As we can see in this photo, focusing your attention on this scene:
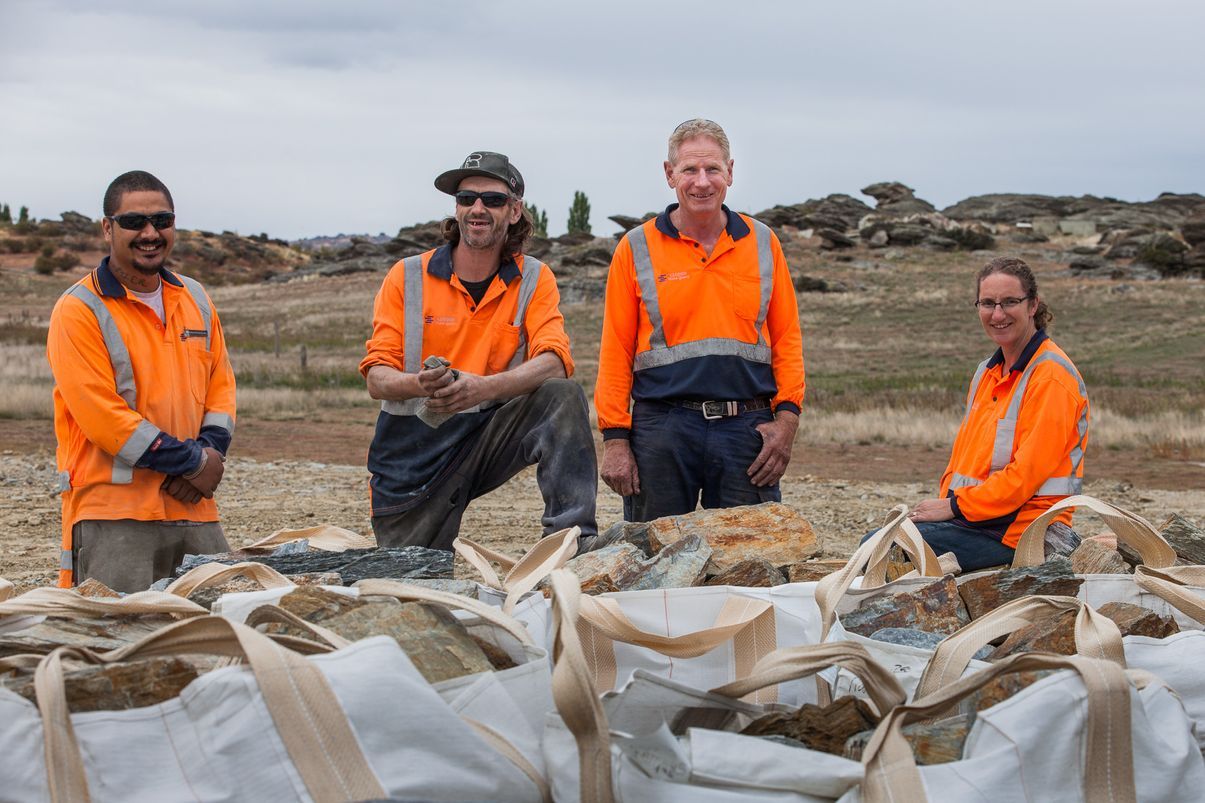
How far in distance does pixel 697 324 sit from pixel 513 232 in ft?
3.07

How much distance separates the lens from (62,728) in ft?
5.33

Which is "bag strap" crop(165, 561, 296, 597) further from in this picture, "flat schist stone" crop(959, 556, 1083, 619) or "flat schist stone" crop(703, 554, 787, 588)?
"flat schist stone" crop(959, 556, 1083, 619)

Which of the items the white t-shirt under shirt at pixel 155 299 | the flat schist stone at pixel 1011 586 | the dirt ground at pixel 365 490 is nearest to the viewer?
the flat schist stone at pixel 1011 586

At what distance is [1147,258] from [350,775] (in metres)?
59.6

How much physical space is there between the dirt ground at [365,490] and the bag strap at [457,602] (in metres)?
4.59

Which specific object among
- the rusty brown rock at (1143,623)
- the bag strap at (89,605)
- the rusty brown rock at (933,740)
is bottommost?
A: the rusty brown rock at (1143,623)

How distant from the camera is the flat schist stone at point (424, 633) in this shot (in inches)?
79.1

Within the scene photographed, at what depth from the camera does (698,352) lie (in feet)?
17.6

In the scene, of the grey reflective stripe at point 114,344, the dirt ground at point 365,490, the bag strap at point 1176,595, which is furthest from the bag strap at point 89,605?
the dirt ground at point 365,490

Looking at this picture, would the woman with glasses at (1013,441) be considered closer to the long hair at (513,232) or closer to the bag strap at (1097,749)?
the long hair at (513,232)

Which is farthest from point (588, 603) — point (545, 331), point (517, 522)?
point (517, 522)

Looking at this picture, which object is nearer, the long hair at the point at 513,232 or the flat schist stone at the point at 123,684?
the flat schist stone at the point at 123,684

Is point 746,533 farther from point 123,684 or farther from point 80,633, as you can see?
point 123,684

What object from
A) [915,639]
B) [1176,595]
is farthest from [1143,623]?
[915,639]
